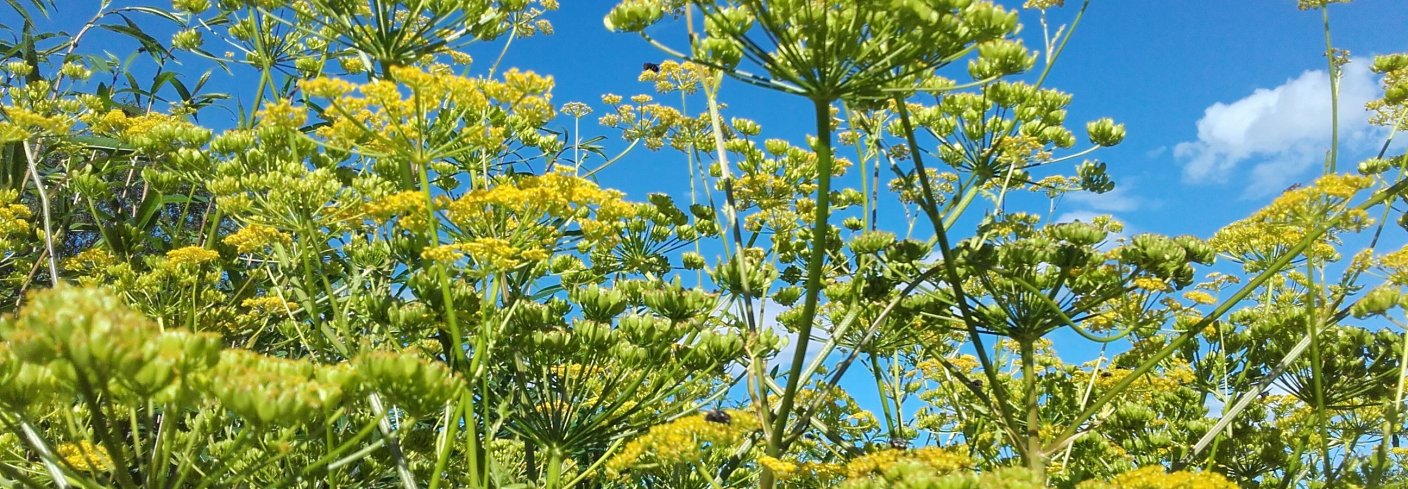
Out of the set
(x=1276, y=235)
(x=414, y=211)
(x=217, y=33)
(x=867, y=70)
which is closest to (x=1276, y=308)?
(x=1276, y=235)

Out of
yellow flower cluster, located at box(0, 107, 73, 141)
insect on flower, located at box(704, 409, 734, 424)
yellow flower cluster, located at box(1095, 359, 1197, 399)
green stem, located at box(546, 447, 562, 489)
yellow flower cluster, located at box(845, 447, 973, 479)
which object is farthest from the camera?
yellow flower cluster, located at box(1095, 359, 1197, 399)

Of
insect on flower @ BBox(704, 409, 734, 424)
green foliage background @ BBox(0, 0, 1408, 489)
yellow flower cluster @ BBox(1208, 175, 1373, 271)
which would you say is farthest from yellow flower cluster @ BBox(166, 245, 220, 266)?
yellow flower cluster @ BBox(1208, 175, 1373, 271)

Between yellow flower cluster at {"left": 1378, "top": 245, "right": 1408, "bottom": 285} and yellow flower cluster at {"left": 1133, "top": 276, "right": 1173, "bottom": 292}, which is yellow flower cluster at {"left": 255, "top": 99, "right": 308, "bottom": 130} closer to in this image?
yellow flower cluster at {"left": 1133, "top": 276, "right": 1173, "bottom": 292}

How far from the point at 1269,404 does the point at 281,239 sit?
680cm

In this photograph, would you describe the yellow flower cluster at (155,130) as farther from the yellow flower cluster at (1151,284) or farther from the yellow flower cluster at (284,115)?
the yellow flower cluster at (1151,284)

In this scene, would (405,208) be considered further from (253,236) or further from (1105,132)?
(1105,132)

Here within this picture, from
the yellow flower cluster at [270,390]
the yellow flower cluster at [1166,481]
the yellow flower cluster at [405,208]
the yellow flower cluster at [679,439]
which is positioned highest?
the yellow flower cluster at [405,208]

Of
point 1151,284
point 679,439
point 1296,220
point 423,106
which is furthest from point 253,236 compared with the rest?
point 1296,220

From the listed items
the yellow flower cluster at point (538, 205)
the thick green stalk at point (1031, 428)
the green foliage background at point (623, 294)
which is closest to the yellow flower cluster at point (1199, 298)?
the green foliage background at point (623, 294)

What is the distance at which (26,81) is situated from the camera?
254 inches

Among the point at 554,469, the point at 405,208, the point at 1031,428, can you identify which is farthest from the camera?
the point at 1031,428

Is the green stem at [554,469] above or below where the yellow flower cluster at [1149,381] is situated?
below

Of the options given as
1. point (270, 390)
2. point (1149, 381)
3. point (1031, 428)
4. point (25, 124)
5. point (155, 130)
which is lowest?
point (270, 390)

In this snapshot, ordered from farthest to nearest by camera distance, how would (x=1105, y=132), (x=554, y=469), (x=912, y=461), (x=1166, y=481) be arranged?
(x=1105, y=132) < (x=554, y=469) < (x=1166, y=481) < (x=912, y=461)
